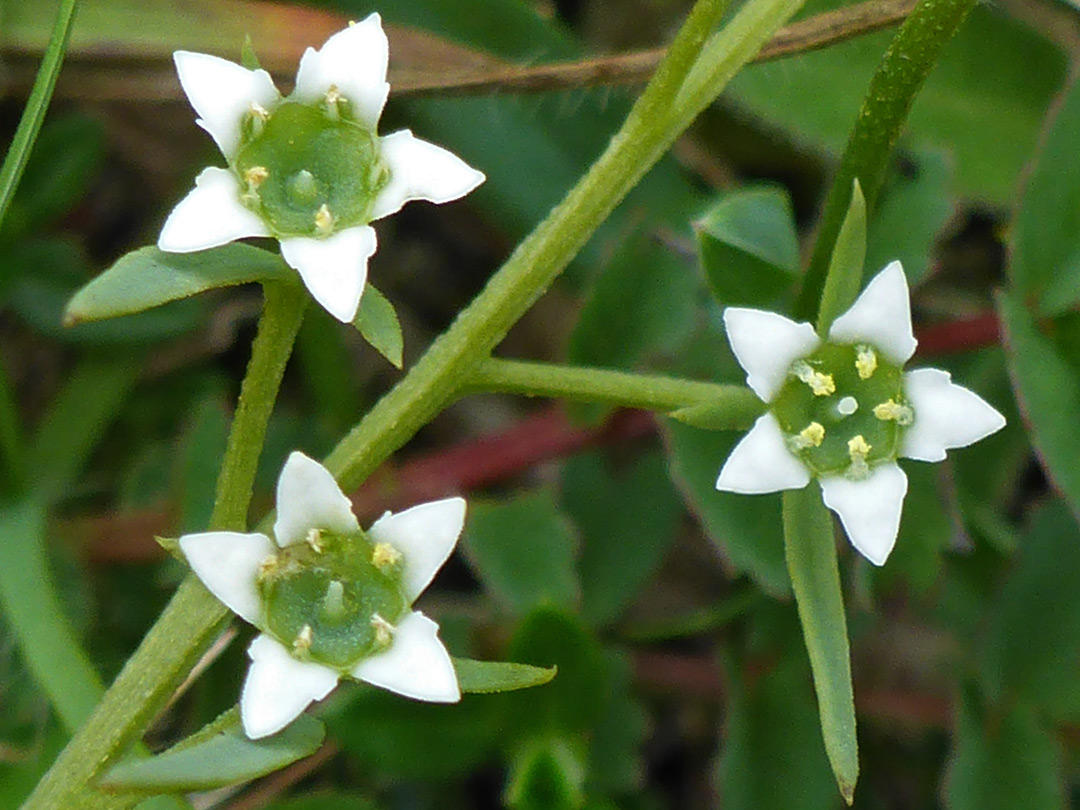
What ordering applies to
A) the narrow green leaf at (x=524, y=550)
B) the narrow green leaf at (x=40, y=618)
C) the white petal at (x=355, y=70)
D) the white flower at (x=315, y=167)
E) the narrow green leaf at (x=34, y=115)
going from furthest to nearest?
the narrow green leaf at (x=524, y=550) < the narrow green leaf at (x=40, y=618) < the narrow green leaf at (x=34, y=115) < the white petal at (x=355, y=70) < the white flower at (x=315, y=167)

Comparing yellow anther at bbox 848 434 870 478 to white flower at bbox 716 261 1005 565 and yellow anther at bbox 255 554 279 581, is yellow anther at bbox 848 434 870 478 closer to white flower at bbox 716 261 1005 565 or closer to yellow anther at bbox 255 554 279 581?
white flower at bbox 716 261 1005 565

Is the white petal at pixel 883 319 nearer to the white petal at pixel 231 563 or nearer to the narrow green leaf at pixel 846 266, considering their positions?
the narrow green leaf at pixel 846 266

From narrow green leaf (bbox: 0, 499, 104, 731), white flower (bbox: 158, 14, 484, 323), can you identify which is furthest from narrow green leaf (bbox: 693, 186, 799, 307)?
narrow green leaf (bbox: 0, 499, 104, 731)

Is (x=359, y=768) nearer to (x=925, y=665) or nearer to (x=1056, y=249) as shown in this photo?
(x=925, y=665)

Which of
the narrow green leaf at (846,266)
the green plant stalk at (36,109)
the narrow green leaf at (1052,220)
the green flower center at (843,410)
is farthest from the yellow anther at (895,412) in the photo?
the green plant stalk at (36,109)

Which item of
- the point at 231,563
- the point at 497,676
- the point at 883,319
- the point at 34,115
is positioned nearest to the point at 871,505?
the point at 883,319

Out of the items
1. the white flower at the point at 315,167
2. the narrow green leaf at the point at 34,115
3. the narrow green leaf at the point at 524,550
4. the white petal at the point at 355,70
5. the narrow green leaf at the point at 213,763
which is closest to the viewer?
the narrow green leaf at the point at 213,763
